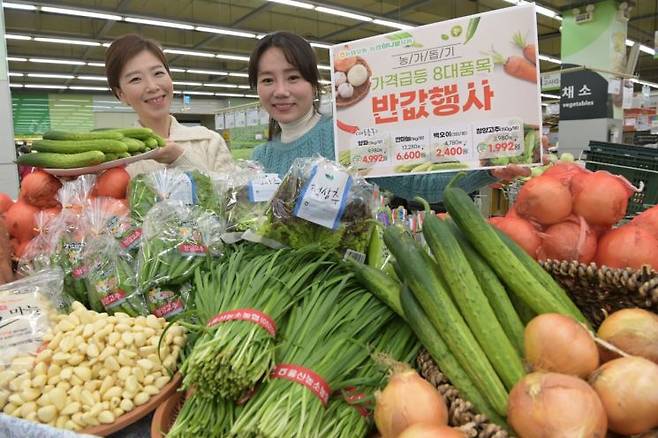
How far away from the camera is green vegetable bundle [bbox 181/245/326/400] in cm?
89

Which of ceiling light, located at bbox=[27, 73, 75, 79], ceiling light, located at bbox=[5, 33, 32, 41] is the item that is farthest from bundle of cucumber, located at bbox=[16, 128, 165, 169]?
ceiling light, located at bbox=[27, 73, 75, 79]

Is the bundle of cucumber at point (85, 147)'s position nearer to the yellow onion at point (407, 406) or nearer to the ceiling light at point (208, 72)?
the yellow onion at point (407, 406)

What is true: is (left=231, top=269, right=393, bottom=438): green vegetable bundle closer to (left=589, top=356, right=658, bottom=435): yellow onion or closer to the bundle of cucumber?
(left=589, top=356, right=658, bottom=435): yellow onion

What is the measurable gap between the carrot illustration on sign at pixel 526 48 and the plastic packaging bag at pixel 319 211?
69 cm

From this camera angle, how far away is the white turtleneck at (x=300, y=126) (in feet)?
8.22

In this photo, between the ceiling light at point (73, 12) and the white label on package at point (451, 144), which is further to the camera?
the ceiling light at point (73, 12)

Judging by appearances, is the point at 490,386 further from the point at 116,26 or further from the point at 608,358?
the point at 116,26

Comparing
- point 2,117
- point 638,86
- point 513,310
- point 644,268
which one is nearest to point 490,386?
point 513,310

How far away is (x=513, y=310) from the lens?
0.91 m

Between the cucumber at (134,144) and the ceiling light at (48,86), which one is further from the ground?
the ceiling light at (48,86)

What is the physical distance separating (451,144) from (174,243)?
0.98 meters

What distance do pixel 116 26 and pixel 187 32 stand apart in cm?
249

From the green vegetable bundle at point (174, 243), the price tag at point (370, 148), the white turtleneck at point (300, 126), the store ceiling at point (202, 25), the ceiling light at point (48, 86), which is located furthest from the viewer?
the ceiling light at point (48, 86)

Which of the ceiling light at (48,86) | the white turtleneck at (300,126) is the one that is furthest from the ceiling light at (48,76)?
the white turtleneck at (300,126)
